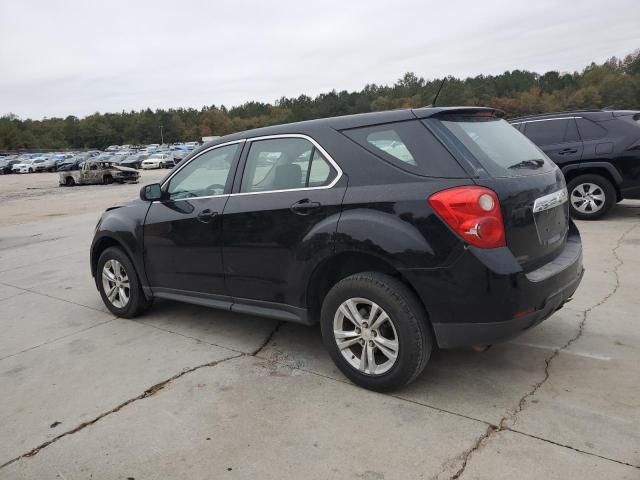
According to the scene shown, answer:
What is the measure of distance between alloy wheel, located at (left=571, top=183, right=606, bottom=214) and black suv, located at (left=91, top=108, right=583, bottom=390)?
5.52 m

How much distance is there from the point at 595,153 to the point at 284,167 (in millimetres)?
6680

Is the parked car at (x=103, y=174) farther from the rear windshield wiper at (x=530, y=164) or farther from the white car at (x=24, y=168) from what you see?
the rear windshield wiper at (x=530, y=164)

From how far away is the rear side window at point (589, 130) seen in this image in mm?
8586

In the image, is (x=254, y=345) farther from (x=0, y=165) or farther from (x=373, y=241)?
(x=0, y=165)

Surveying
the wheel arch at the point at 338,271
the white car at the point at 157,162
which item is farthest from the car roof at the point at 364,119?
the white car at the point at 157,162

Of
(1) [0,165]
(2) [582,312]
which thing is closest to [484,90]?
(1) [0,165]

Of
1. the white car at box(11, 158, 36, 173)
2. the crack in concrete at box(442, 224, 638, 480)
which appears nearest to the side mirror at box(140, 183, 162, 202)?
the crack in concrete at box(442, 224, 638, 480)

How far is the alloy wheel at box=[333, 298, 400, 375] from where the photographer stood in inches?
127

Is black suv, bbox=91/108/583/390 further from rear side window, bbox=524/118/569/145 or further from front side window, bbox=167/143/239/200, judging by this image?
rear side window, bbox=524/118/569/145

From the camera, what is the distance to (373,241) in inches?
124

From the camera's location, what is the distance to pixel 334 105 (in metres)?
115

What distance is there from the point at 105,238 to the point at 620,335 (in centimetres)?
464

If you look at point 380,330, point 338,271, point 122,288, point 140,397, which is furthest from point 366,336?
point 122,288

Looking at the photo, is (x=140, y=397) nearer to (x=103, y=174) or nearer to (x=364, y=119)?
(x=364, y=119)
